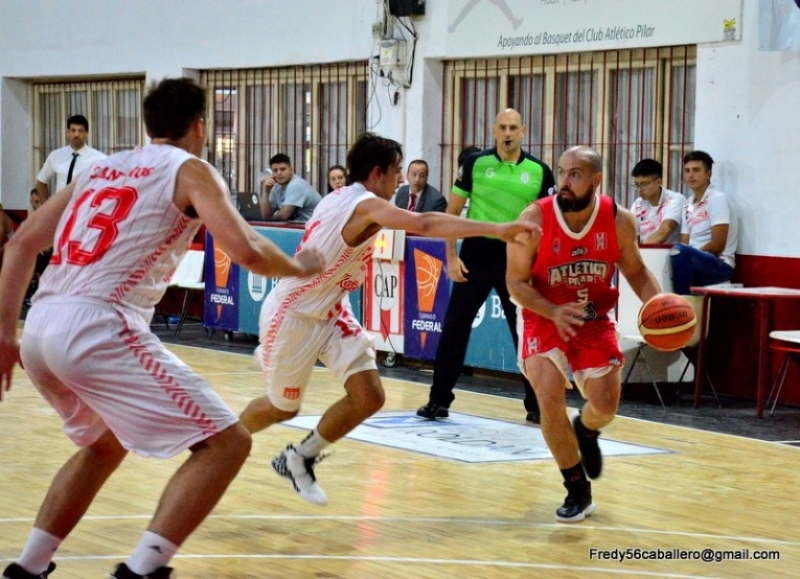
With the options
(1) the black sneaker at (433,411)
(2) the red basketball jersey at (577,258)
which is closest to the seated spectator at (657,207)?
(1) the black sneaker at (433,411)

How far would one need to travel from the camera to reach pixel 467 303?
9.16 m

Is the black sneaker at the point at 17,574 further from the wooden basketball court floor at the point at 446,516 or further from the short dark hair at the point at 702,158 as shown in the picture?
the short dark hair at the point at 702,158

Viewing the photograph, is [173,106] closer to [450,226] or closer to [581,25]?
[450,226]

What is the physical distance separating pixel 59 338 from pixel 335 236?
2.28m

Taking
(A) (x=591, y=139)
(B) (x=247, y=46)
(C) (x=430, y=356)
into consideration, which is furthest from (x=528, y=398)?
(B) (x=247, y=46)

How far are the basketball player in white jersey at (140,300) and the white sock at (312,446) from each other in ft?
6.89

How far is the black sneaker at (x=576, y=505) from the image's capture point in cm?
625

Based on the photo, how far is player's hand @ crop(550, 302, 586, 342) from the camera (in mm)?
6121

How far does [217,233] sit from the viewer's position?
4148 mm

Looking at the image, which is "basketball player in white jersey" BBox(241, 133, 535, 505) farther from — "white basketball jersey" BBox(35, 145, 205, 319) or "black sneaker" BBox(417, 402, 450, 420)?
"black sneaker" BBox(417, 402, 450, 420)

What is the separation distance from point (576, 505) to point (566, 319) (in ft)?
2.86

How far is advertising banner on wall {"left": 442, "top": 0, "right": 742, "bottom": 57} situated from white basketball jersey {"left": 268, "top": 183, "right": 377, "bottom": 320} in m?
5.77

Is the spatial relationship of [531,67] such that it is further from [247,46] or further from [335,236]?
[335,236]

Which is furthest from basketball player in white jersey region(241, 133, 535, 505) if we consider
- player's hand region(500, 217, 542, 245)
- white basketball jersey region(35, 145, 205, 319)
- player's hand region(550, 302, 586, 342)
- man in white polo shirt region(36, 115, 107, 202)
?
man in white polo shirt region(36, 115, 107, 202)
